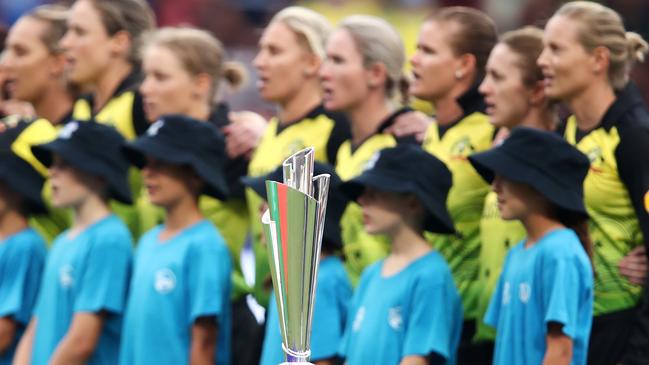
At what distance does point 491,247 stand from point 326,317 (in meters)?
0.69

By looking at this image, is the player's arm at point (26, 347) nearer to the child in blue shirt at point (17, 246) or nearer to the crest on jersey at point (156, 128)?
the child in blue shirt at point (17, 246)

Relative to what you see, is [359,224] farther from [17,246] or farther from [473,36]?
[17,246]

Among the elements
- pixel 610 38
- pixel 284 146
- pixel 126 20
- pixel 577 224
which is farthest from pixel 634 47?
pixel 126 20

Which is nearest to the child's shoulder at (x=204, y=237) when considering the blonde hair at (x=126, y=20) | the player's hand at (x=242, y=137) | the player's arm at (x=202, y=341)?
the player's arm at (x=202, y=341)

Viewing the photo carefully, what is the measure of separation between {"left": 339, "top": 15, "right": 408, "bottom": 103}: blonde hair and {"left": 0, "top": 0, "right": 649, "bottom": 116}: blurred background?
4.64 metres

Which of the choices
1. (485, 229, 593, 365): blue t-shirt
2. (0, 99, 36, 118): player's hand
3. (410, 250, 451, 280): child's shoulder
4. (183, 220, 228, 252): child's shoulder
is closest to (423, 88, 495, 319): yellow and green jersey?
(410, 250, 451, 280): child's shoulder

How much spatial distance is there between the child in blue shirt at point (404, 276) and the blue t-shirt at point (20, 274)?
6.16 feet

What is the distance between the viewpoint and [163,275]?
253 inches

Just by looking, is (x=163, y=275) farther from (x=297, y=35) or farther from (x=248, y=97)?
(x=248, y=97)

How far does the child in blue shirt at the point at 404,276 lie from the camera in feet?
18.7

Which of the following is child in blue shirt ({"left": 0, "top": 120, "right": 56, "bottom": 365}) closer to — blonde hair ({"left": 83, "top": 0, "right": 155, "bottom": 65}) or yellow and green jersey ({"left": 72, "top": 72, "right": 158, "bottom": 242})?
yellow and green jersey ({"left": 72, "top": 72, "right": 158, "bottom": 242})

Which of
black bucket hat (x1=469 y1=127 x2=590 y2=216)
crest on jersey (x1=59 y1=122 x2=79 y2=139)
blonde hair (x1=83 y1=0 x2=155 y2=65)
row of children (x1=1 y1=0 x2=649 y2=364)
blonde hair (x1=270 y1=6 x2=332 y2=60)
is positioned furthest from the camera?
blonde hair (x1=83 y1=0 x2=155 y2=65)

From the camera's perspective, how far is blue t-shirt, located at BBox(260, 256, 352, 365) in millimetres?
6105

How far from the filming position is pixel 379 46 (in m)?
6.74
